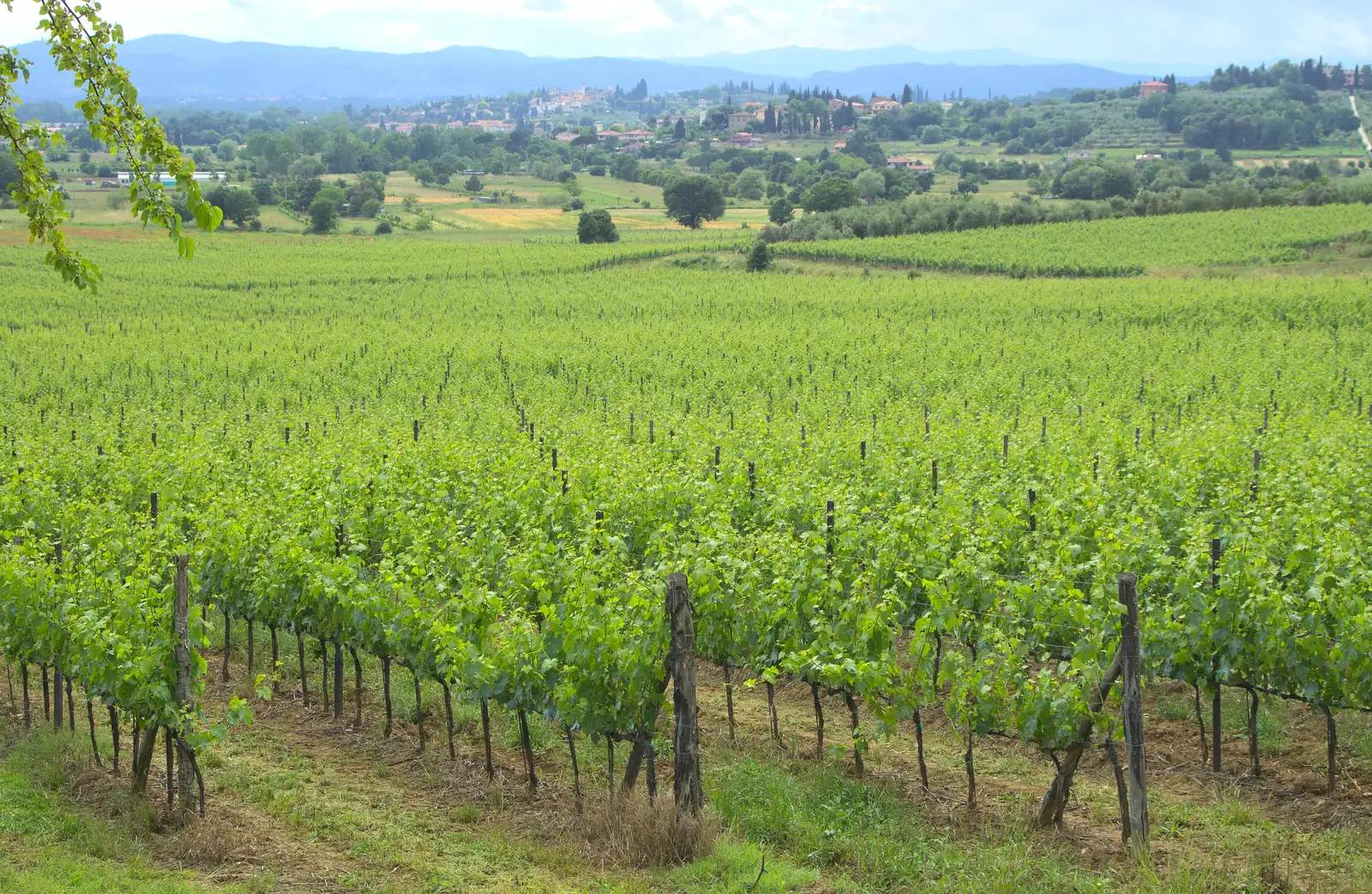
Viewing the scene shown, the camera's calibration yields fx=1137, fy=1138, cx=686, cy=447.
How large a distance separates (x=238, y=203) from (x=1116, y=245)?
69676 mm

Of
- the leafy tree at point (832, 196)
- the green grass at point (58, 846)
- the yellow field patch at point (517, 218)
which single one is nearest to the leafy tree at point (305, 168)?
the yellow field patch at point (517, 218)

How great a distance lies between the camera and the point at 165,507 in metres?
15.2

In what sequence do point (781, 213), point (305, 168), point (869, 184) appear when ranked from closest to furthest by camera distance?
point (781, 213), point (869, 184), point (305, 168)

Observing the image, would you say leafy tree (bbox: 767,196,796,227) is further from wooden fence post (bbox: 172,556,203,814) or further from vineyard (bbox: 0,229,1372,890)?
wooden fence post (bbox: 172,556,203,814)

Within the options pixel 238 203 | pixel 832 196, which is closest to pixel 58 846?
pixel 832 196

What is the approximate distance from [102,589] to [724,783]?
555 centimetres

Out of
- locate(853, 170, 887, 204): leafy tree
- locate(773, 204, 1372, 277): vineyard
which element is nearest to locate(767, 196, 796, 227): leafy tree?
locate(853, 170, 887, 204): leafy tree

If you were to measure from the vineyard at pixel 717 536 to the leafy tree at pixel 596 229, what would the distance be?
53.6m

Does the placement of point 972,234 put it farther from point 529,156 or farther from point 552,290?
point 529,156

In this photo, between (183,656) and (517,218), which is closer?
(183,656)

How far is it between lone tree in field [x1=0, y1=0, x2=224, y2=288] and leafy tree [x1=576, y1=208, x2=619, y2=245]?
264ft

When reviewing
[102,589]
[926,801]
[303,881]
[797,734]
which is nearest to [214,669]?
[102,589]

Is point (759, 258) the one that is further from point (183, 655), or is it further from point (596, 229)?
point (183, 655)

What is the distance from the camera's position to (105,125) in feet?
21.9
